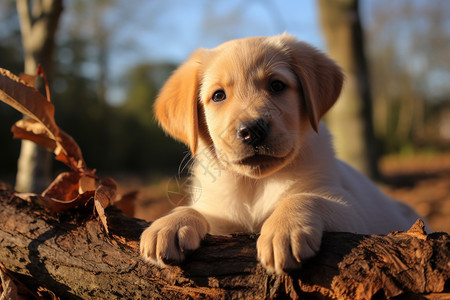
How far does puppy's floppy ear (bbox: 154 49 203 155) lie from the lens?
9.17ft

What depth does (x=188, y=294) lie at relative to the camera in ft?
6.31

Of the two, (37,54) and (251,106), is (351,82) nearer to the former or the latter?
(37,54)

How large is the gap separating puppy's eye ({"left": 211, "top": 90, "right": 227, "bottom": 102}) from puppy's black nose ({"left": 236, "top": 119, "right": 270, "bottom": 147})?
491 millimetres

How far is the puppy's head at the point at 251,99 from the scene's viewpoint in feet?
7.62

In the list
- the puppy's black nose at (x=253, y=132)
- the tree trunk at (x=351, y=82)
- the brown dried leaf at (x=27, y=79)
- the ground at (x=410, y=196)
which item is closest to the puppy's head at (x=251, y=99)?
the puppy's black nose at (x=253, y=132)

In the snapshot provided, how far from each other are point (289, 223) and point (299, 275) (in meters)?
0.25

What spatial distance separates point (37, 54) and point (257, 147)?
11.4ft

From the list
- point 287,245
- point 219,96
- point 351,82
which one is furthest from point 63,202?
point 351,82

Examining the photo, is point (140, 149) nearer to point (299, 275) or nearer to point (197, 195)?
point (197, 195)

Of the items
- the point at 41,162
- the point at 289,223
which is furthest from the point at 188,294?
the point at 41,162

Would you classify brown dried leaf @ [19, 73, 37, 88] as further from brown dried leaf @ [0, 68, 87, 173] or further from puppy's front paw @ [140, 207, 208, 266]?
puppy's front paw @ [140, 207, 208, 266]

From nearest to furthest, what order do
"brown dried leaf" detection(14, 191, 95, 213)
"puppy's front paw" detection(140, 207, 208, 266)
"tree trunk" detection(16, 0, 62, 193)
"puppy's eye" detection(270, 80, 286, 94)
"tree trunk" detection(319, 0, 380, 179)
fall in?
"puppy's front paw" detection(140, 207, 208, 266), "brown dried leaf" detection(14, 191, 95, 213), "puppy's eye" detection(270, 80, 286, 94), "tree trunk" detection(16, 0, 62, 193), "tree trunk" detection(319, 0, 380, 179)

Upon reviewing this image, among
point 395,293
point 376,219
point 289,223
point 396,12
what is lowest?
point 396,12

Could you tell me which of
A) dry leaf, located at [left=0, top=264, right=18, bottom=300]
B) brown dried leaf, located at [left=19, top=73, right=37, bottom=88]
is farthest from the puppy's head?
dry leaf, located at [left=0, top=264, right=18, bottom=300]
